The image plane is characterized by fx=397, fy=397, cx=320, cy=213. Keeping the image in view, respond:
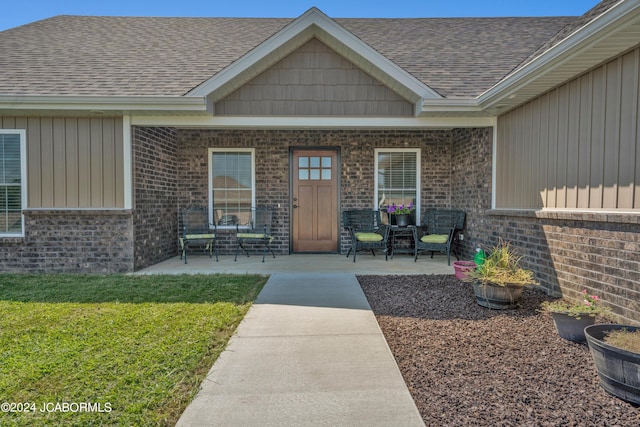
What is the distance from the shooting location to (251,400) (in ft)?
7.50

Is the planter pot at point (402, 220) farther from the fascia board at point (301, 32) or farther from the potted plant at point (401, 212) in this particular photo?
the fascia board at point (301, 32)

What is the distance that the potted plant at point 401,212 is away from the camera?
24.6ft

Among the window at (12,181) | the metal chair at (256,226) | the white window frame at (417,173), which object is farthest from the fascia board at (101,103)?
the white window frame at (417,173)

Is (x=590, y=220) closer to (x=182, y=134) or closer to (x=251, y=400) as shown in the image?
(x=251, y=400)

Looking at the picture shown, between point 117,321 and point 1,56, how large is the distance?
6292mm

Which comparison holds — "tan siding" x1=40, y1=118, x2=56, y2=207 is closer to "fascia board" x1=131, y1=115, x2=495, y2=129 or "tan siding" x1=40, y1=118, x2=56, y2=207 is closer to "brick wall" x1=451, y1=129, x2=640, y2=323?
"fascia board" x1=131, y1=115, x2=495, y2=129

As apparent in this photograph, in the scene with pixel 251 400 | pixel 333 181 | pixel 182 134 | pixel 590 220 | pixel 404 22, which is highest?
pixel 404 22

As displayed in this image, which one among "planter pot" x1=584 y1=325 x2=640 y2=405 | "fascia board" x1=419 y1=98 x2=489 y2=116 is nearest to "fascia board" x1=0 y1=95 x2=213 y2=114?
"fascia board" x1=419 y1=98 x2=489 y2=116

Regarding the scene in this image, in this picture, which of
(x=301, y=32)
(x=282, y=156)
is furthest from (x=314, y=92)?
(x=282, y=156)

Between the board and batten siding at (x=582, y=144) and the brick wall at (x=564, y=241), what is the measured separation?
0.18 metres

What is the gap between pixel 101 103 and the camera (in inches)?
221

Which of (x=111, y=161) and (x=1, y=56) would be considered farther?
(x=1, y=56)

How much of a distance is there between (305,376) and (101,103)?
498cm

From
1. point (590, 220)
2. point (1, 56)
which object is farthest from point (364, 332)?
point (1, 56)
